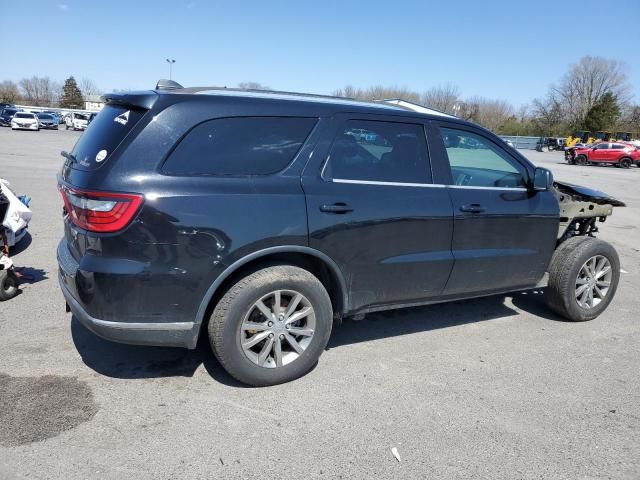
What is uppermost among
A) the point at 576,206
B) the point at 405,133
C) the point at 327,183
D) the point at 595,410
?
the point at 405,133

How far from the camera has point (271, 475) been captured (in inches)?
99.4

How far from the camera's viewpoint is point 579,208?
4906 millimetres

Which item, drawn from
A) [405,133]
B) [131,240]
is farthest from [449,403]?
[131,240]

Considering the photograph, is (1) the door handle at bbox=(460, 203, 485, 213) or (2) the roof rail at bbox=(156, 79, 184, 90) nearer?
(2) the roof rail at bbox=(156, 79, 184, 90)

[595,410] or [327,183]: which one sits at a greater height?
[327,183]

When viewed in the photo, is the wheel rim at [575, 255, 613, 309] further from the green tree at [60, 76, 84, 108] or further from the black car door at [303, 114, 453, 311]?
the green tree at [60, 76, 84, 108]

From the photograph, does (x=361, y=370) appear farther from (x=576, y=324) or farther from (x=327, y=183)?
(x=576, y=324)

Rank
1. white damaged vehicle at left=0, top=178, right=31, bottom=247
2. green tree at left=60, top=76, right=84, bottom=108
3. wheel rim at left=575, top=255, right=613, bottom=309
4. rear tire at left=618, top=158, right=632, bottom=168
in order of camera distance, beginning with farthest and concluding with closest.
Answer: green tree at left=60, top=76, right=84, bottom=108, rear tire at left=618, top=158, right=632, bottom=168, white damaged vehicle at left=0, top=178, right=31, bottom=247, wheel rim at left=575, top=255, right=613, bottom=309

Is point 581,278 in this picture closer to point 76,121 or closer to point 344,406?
point 344,406

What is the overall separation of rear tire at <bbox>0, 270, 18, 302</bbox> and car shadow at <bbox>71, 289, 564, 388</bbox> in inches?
33.7

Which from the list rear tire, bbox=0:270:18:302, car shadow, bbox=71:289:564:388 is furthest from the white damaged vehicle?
car shadow, bbox=71:289:564:388

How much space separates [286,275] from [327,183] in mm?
672

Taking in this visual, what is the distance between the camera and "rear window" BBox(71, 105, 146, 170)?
9.78 feet

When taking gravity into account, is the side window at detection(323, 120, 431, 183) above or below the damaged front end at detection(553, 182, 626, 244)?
above
